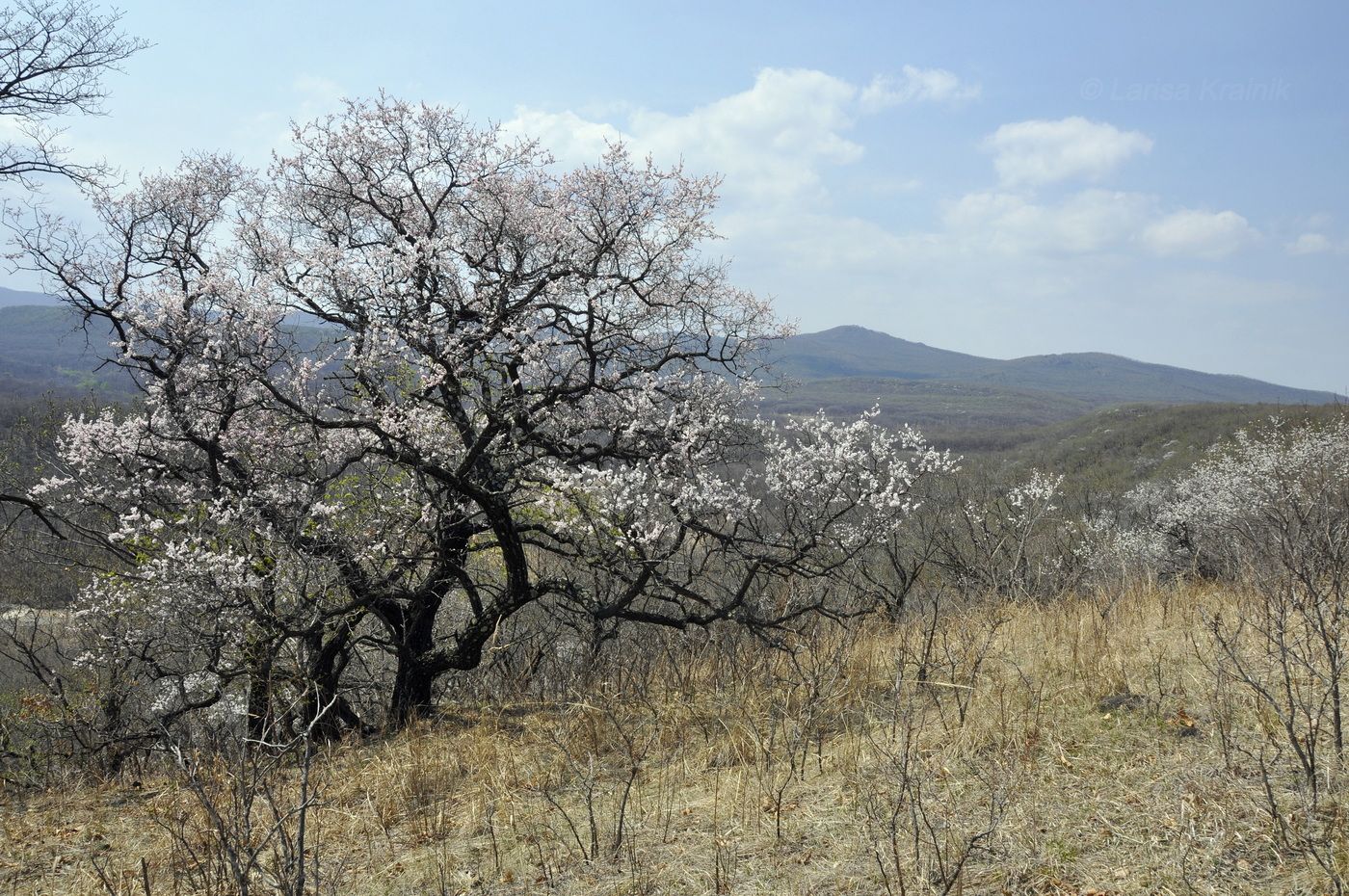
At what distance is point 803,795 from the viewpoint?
4.19m

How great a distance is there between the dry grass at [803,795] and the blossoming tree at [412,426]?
1866 millimetres

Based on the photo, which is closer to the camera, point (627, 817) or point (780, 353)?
point (627, 817)

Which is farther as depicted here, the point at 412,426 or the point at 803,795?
the point at 412,426

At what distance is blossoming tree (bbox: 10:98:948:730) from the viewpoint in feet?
25.9

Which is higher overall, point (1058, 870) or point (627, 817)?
point (1058, 870)

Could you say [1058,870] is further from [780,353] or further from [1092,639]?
[780,353]

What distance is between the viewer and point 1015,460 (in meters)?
87.8

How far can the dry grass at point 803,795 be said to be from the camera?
325cm

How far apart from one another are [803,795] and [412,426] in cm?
532

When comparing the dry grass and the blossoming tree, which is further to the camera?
the blossoming tree

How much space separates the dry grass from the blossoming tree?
187cm

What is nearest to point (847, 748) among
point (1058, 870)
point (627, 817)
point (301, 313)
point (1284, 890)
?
point (627, 817)

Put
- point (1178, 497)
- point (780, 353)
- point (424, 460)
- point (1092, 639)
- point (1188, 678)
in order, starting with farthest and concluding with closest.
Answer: point (1178, 497), point (780, 353), point (424, 460), point (1092, 639), point (1188, 678)

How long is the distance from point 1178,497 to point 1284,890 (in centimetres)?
3756
